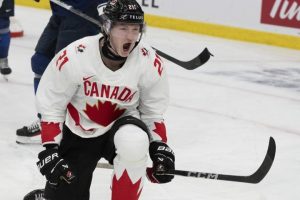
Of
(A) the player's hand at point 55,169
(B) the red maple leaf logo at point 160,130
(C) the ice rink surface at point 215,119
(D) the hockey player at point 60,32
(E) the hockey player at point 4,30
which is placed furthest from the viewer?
(E) the hockey player at point 4,30

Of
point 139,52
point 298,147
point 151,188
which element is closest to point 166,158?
point 139,52

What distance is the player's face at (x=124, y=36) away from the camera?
227cm

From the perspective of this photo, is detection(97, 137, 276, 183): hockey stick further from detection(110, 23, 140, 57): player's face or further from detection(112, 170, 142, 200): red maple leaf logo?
detection(110, 23, 140, 57): player's face

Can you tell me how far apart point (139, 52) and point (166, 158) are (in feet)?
1.15

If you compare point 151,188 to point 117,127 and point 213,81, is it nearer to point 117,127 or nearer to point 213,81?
point 117,127

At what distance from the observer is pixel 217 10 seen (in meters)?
6.38

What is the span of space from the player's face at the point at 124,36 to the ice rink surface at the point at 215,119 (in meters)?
0.81

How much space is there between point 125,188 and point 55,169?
0.22m

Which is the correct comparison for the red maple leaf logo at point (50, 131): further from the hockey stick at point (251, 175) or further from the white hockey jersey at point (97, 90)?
the hockey stick at point (251, 175)

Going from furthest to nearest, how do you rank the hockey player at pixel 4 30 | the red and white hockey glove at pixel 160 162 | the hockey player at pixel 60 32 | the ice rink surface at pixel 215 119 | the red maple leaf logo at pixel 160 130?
1. the hockey player at pixel 4 30
2. the hockey player at pixel 60 32
3. the ice rink surface at pixel 215 119
4. the red maple leaf logo at pixel 160 130
5. the red and white hockey glove at pixel 160 162

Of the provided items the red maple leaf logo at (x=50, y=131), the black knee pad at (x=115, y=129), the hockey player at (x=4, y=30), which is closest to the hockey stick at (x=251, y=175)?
the black knee pad at (x=115, y=129)

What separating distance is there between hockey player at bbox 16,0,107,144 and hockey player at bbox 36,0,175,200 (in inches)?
35.0

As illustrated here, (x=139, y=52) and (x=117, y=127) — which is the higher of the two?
(x=139, y=52)

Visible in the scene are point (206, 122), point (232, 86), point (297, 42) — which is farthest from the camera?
point (297, 42)
